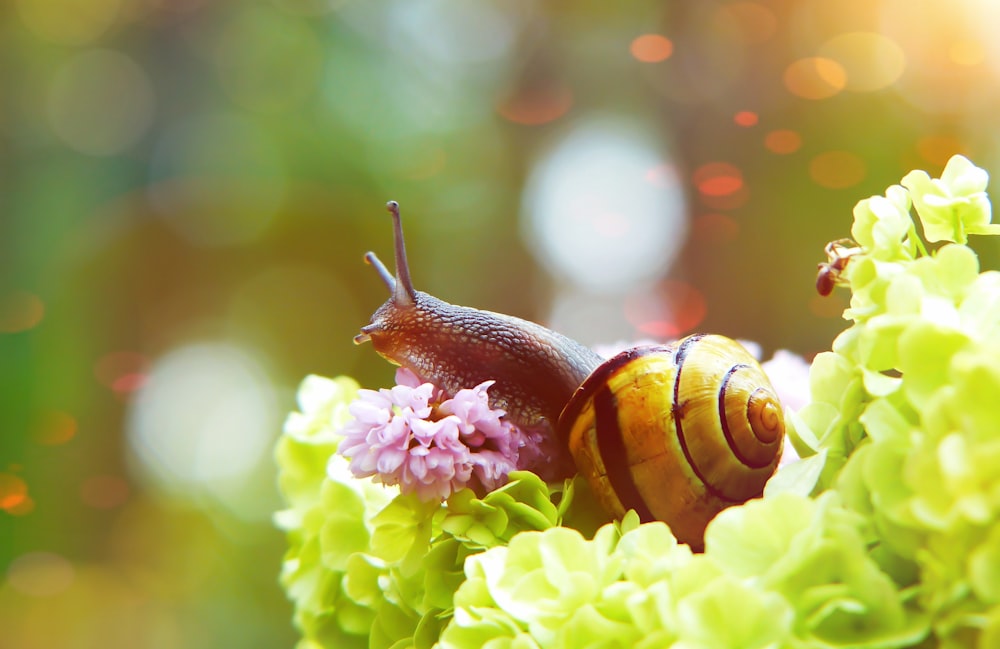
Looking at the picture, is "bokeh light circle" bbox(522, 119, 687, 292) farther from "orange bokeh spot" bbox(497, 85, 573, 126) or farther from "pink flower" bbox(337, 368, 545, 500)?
"pink flower" bbox(337, 368, 545, 500)

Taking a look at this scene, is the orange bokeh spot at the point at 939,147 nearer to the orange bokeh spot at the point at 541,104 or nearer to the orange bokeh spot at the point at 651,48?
the orange bokeh spot at the point at 651,48

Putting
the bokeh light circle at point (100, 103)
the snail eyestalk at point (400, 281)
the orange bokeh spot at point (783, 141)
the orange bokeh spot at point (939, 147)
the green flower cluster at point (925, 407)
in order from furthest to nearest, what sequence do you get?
the bokeh light circle at point (100, 103) → the orange bokeh spot at point (783, 141) → the orange bokeh spot at point (939, 147) → the snail eyestalk at point (400, 281) → the green flower cluster at point (925, 407)

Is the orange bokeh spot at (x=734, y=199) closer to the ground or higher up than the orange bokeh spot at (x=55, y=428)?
higher up

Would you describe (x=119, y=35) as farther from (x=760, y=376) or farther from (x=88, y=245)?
(x=760, y=376)

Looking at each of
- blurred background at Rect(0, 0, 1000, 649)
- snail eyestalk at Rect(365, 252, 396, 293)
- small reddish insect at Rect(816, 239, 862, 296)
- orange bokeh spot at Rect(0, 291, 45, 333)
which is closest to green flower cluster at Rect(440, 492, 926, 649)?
small reddish insect at Rect(816, 239, 862, 296)

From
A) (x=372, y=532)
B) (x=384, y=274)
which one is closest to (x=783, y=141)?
(x=384, y=274)

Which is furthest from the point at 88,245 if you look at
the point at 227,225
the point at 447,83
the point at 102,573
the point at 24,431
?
the point at 447,83

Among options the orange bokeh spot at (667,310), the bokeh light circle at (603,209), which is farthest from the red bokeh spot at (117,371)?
the orange bokeh spot at (667,310)

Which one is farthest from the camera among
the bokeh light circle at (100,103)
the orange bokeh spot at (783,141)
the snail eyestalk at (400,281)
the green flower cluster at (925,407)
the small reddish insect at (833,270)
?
the bokeh light circle at (100,103)
